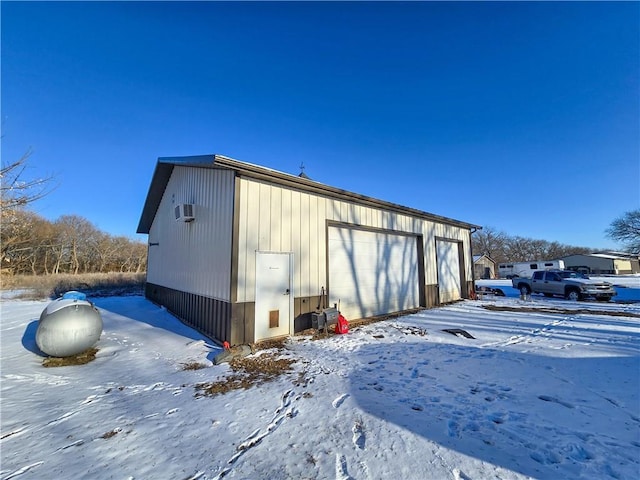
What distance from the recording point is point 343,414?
3262 millimetres

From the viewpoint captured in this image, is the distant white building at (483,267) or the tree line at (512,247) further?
the tree line at (512,247)

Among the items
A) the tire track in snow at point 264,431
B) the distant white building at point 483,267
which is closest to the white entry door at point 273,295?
the tire track in snow at point 264,431

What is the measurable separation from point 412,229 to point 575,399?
8.22 m

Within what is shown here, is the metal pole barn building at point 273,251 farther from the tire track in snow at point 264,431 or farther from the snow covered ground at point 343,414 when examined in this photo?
the tire track in snow at point 264,431

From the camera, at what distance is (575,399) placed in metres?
3.54

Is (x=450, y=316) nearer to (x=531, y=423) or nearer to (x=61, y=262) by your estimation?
(x=531, y=423)

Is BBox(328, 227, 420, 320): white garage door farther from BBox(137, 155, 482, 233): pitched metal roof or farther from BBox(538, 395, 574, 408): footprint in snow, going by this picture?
BBox(538, 395, 574, 408): footprint in snow

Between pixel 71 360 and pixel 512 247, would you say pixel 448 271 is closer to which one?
pixel 71 360

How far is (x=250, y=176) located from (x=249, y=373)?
418cm

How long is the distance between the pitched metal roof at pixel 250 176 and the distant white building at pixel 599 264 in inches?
1725

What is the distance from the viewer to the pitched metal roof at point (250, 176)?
6.29 meters

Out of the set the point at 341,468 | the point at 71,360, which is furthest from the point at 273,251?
the point at 341,468

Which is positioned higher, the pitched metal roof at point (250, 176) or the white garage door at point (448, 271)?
the pitched metal roof at point (250, 176)

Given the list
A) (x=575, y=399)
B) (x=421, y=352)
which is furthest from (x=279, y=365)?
(x=575, y=399)
